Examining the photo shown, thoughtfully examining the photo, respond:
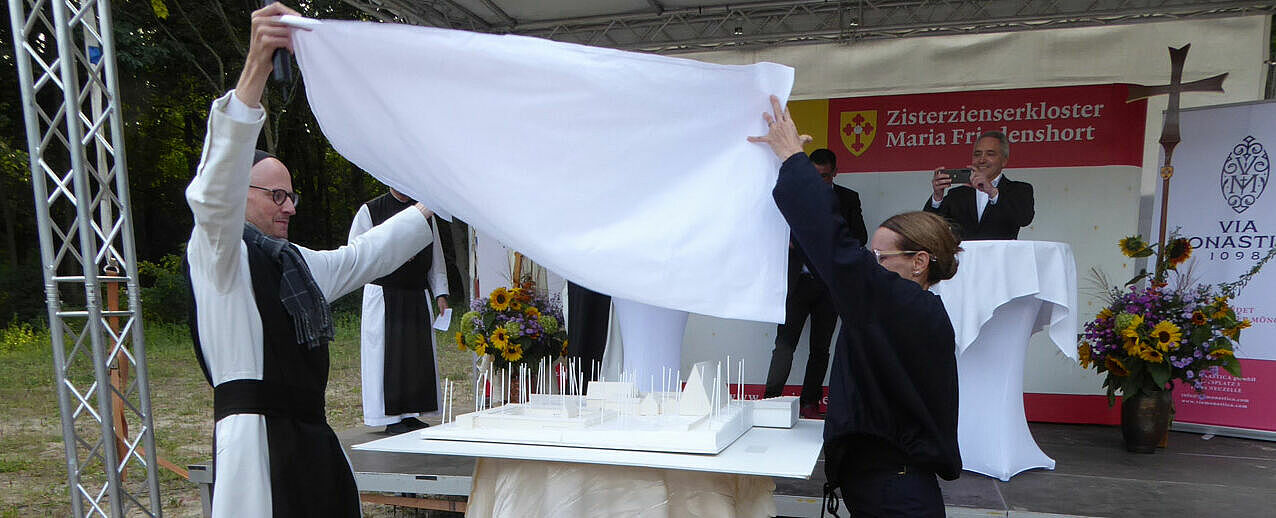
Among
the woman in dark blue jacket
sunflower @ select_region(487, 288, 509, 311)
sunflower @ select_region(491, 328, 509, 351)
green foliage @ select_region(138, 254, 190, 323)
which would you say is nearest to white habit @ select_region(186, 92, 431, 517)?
the woman in dark blue jacket

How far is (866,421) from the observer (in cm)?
173

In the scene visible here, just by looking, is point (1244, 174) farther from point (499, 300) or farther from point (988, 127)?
point (499, 300)

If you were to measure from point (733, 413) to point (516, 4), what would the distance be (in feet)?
13.8

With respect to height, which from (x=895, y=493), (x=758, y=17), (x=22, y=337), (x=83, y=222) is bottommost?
(x=22, y=337)

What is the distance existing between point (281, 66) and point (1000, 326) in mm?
3255

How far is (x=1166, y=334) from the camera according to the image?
13.6ft

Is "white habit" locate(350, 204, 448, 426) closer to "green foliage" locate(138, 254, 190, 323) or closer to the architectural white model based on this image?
the architectural white model

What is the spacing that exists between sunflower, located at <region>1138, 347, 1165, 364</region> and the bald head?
14.0 ft

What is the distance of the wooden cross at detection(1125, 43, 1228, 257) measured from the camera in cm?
483

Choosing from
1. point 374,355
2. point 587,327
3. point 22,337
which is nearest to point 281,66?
point 587,327

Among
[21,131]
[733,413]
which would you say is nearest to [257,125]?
[733,413]

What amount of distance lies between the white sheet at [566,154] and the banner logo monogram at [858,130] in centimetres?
458

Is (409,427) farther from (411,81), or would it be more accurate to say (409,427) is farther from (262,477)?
(411,81)

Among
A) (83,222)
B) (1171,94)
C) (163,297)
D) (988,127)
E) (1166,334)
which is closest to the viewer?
(83,222)
